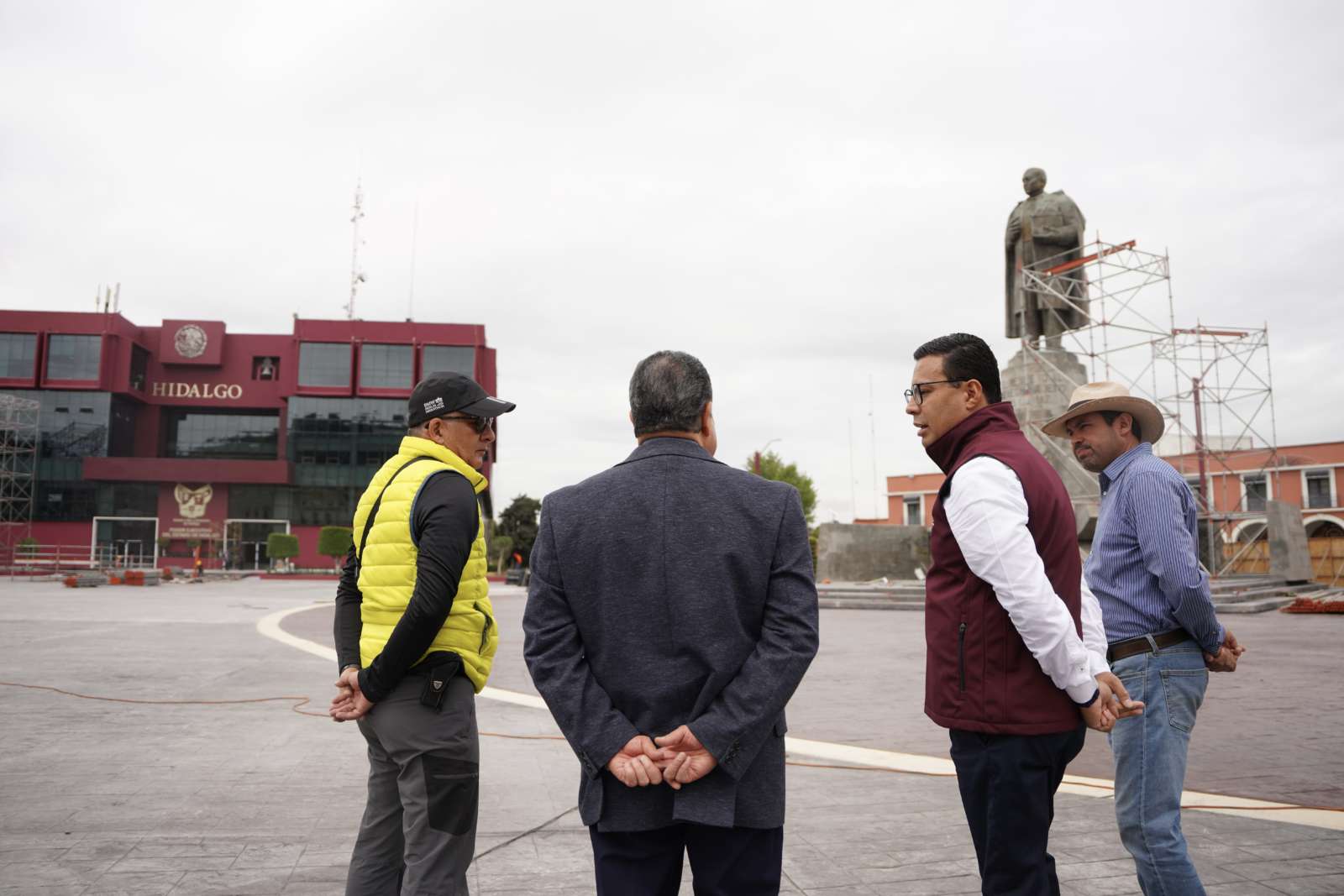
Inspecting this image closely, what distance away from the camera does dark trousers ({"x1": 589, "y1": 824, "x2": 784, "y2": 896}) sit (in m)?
2.08

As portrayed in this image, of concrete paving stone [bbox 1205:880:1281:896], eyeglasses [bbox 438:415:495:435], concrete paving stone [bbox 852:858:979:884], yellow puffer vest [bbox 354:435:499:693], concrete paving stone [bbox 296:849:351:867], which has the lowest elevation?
concrete paving stone [bbox 296:849:351:867]

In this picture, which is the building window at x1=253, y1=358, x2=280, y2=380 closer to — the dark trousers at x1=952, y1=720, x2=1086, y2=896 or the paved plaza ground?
the paved plaza ground

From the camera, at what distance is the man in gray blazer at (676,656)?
6.80 feet

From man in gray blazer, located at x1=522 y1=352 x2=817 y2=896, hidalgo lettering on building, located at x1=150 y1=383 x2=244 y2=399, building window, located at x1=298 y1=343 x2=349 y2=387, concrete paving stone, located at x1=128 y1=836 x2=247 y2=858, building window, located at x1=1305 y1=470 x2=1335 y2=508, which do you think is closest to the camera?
man in gray blazer, located at x1=522 y1=352 x2=817 y2=896

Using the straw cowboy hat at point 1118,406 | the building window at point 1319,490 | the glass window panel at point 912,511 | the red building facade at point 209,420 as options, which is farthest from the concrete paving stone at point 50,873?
the glass window panel at point 912,511

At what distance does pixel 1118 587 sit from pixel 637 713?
71.7 inches

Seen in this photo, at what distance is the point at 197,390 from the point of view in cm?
5797

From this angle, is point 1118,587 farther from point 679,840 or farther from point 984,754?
point 679,840

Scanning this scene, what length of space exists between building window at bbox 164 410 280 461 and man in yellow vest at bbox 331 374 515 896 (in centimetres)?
6061

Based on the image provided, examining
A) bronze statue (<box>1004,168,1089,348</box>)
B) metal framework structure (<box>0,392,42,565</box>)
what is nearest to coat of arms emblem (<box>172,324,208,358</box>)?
metal framework structure (<box>0,392,42,565</box>)

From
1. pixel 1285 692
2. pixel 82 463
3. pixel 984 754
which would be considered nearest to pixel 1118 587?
pixel 984 754

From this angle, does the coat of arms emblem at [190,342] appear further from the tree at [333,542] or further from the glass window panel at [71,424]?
the tree at [333,542]

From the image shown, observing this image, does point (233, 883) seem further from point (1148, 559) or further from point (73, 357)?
point (73, 357)

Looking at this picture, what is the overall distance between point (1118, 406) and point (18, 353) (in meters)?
65.4
